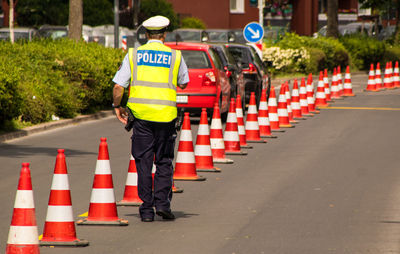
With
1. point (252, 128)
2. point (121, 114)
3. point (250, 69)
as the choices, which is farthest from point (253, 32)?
point (121, 114)

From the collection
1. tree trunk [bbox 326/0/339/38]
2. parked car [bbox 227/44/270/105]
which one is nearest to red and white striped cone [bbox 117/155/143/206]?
parked car [bbox 227/44/270/105]

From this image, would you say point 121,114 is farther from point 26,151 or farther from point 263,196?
point 26,151

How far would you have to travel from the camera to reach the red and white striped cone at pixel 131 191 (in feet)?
32.6

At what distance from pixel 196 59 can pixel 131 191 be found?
34.4ft

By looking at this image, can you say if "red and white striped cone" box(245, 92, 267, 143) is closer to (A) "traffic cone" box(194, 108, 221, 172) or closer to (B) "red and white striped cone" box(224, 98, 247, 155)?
(B) "red and white striped cone" box(224, 98, 247, 155)

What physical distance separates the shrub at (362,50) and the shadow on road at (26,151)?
32671mm

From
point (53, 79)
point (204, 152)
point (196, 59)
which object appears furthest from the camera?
point (53, 79)

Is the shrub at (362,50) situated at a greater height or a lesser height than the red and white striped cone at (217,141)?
lesser

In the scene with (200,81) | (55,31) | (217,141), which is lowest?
(55,31)

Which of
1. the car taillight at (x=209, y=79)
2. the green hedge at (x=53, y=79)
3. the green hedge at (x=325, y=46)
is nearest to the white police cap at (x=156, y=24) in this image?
the green hedge at (x=53, y=79)

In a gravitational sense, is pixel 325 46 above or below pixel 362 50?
above

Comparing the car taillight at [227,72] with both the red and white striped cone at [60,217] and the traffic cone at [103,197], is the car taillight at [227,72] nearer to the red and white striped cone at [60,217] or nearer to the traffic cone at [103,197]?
the traffic cone at [103,197]

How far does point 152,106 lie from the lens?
29.5ft

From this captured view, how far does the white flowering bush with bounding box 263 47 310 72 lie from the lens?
40.3 m
